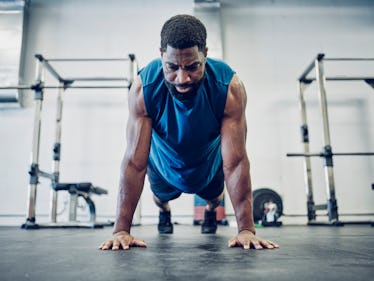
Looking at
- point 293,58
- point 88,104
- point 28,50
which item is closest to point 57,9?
point 28,50

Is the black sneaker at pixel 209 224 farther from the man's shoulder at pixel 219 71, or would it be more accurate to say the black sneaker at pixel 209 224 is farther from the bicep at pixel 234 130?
the man's shoulder at pixel 219 71

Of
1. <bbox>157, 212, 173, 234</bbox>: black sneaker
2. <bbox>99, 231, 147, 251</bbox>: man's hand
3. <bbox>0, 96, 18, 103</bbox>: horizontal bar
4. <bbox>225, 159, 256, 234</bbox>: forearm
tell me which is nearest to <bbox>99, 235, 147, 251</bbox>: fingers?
<bbox>99, 231, 147, 251</bbox>: man's hand

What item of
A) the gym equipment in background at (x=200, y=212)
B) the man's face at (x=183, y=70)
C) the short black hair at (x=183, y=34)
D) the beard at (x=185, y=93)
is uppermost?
the short black hair at (x=183, y=34)

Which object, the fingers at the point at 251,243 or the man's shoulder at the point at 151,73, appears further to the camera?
the man's shoulder at the point at 151,73

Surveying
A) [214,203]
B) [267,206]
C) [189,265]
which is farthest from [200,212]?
[189,265]

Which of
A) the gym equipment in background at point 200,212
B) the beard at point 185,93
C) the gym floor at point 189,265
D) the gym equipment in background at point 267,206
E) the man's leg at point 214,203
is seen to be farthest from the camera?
the gym equipment in background at point 200,212

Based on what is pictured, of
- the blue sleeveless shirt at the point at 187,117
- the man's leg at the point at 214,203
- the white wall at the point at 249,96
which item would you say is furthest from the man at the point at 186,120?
the white wall at the point at 249,96

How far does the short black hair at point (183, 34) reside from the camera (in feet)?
4.70

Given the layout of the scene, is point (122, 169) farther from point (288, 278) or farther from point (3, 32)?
point (3, 32)

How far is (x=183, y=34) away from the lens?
4.74 ft

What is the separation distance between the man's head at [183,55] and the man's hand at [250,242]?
59 cm

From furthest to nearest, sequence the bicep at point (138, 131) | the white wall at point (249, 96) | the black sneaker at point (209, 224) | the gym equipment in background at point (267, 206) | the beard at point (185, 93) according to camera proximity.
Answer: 1. the white wall at point (249, 96)
2. the gym equipment in background at point (267, 206)
3. the black sneaker at point (209, 224)
4. the bicep at point (138, 131)
5. the beard at point (185, 93)

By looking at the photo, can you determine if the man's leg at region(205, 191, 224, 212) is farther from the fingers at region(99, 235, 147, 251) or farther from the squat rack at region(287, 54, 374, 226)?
the squat rack at region(287, 54, 374, 226)

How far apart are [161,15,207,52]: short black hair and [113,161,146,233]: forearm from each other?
1.69 feet
